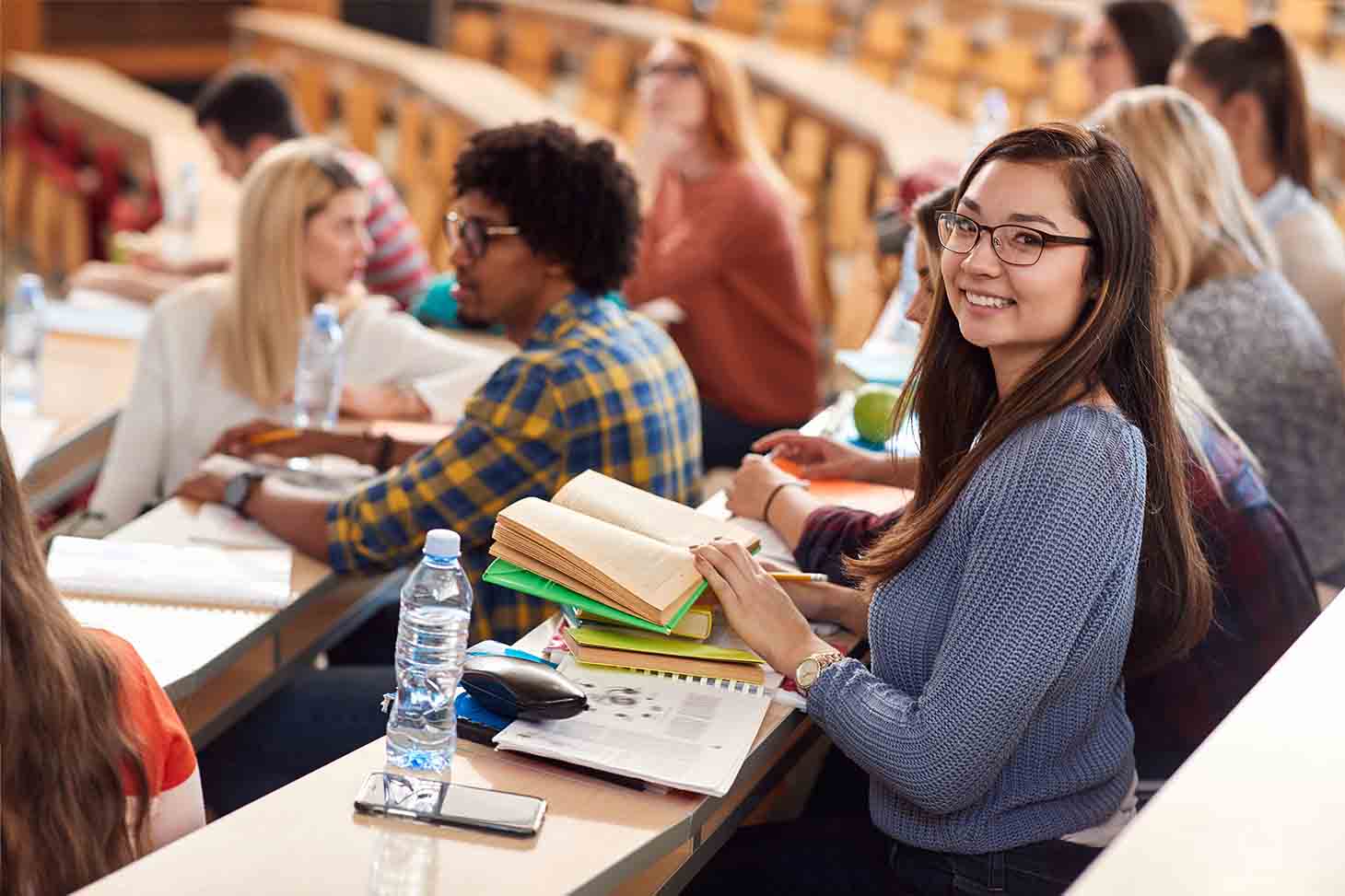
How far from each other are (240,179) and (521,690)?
132 inches

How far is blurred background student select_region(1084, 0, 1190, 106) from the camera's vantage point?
4172 millimetres

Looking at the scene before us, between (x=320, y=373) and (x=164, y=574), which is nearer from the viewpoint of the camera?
(x=164, y=574)

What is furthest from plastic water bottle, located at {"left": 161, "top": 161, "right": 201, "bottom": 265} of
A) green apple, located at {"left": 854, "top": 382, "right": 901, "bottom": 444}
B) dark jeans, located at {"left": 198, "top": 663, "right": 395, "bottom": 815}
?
green apple, located at {"left": 854, "top": 382, "right": 901, "bottom": 444}

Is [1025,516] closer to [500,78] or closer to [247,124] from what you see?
[247,124]

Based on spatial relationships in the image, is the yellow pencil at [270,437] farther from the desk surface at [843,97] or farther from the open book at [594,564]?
the desk surface at [843,97]

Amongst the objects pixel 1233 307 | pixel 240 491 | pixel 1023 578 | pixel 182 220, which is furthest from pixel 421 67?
pixel 1023 578

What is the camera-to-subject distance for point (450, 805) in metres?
1.64

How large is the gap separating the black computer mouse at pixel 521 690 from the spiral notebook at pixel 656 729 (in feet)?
0.07

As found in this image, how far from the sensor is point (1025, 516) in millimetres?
1711

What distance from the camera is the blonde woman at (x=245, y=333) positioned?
327cm

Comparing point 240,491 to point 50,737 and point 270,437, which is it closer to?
point 270,437

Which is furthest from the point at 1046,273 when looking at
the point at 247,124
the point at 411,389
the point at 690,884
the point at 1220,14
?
the point at 1220,14

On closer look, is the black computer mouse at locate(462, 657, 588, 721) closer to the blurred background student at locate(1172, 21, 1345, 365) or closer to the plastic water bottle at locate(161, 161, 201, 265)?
the blurred background student at locate(1172, 21, 1345, 365)

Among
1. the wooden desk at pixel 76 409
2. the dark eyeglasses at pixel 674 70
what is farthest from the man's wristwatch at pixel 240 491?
the dark eyeglasses at pixel 674 70
